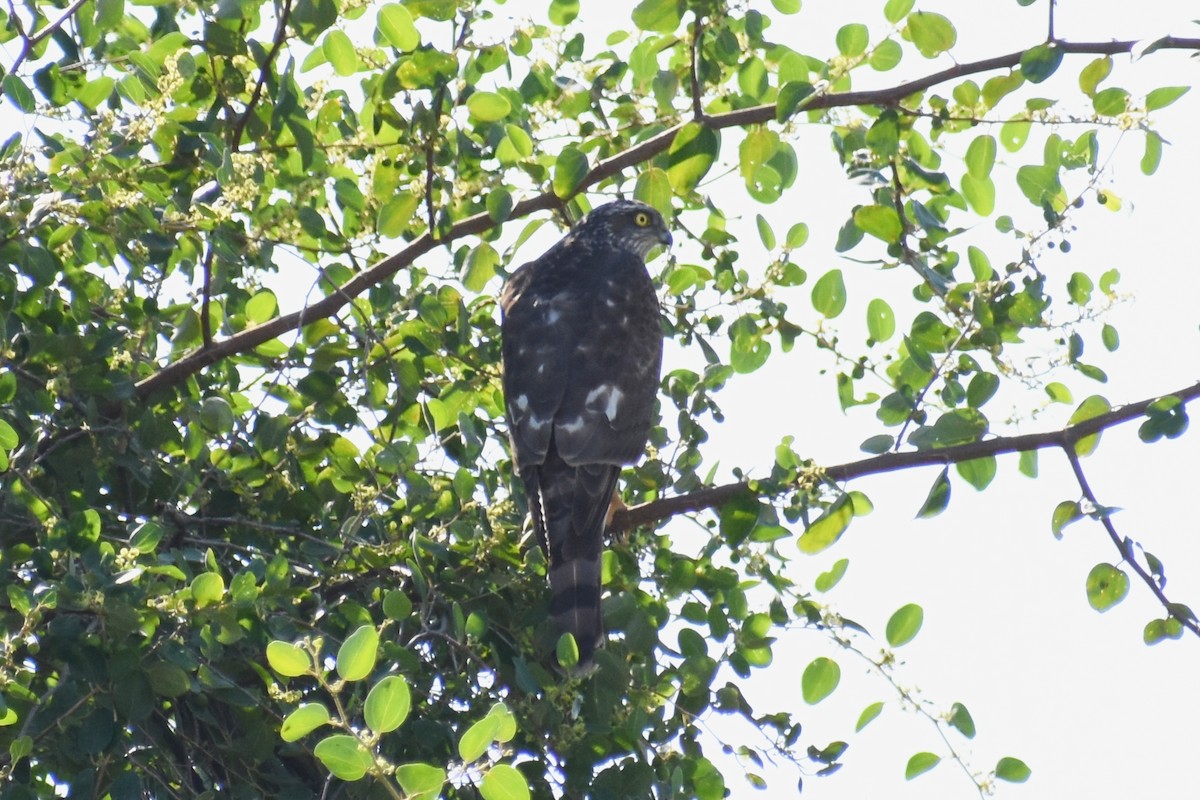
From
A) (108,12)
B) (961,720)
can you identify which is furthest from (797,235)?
(108,12)

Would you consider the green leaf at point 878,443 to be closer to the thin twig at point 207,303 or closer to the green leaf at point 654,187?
the green leaf at point 654,187

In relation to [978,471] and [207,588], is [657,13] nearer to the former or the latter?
[978,471]

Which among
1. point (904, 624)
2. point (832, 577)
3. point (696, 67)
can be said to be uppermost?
point (696, 67)

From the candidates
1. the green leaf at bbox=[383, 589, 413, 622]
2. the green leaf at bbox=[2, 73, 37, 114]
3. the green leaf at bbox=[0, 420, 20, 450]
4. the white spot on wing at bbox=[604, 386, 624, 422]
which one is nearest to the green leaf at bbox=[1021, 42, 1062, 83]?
the white spot on wing at bbox=[604, 386, 624, 422]

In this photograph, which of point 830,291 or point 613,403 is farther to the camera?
point 613,403

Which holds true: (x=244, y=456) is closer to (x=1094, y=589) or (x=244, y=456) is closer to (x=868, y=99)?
(x=868, y=99)

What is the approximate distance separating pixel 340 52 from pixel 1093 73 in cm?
188

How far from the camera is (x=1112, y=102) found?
142 inches

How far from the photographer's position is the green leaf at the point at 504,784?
242 cm

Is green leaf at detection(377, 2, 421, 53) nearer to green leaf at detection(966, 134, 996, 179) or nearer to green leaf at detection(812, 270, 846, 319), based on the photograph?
green leaf at detection(812, 270, 846, 319)

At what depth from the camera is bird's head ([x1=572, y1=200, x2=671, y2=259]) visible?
225 inches

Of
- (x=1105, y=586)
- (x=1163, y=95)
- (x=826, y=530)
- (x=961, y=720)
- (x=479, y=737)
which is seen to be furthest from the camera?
(x=826, y=530)

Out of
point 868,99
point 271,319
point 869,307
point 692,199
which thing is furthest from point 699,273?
point 271,319

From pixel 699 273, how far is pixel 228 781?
1.98m
